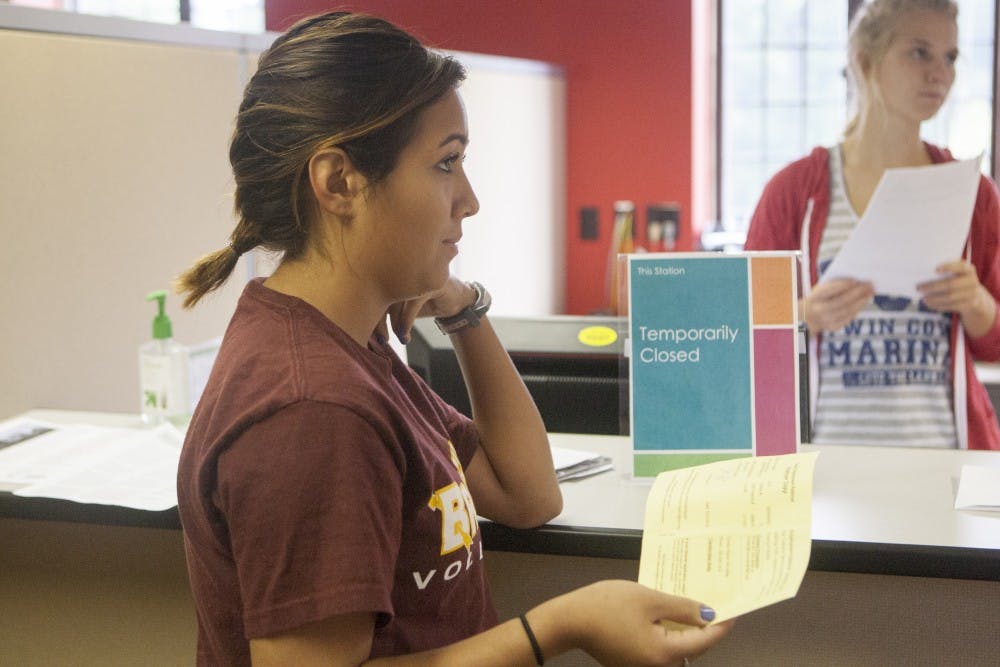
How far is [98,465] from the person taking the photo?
4.90ft

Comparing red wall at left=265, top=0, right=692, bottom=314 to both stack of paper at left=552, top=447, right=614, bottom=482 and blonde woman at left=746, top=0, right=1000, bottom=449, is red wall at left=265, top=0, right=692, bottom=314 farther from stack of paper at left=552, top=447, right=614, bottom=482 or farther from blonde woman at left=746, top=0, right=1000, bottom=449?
stack of paper at left=552, top=447, right=614, bottom=482

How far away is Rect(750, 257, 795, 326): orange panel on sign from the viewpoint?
1.34 meters

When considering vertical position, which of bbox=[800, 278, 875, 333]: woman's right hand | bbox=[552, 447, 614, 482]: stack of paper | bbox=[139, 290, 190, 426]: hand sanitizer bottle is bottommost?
bbox=[552, 447, 614, 482]: stack of paper

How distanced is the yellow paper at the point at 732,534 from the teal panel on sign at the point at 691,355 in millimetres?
170

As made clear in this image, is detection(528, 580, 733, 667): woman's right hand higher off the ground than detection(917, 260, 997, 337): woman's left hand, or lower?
lower

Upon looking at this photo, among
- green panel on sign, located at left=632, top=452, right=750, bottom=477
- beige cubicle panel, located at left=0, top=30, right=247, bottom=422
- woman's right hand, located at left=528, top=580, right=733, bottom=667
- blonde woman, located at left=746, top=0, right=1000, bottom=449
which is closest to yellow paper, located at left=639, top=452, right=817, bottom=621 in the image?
woman's right hand, located at left=528, top=580, right=733, bottom=667

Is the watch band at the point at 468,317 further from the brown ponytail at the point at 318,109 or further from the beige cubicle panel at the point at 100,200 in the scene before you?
the beige cubicle panel at the point at 100,200

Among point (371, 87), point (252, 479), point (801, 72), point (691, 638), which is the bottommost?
point (691, 638)

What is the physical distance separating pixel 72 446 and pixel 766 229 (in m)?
1.17

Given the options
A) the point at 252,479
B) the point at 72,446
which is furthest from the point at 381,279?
the point at 72,446

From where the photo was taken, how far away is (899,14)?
6.26 feet

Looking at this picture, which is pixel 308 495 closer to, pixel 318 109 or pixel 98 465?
pixel 318 109

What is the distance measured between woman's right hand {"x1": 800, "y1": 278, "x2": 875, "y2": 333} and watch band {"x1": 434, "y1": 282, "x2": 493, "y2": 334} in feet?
2.01

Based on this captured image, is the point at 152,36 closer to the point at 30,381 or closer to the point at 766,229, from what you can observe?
the point at 30,381
